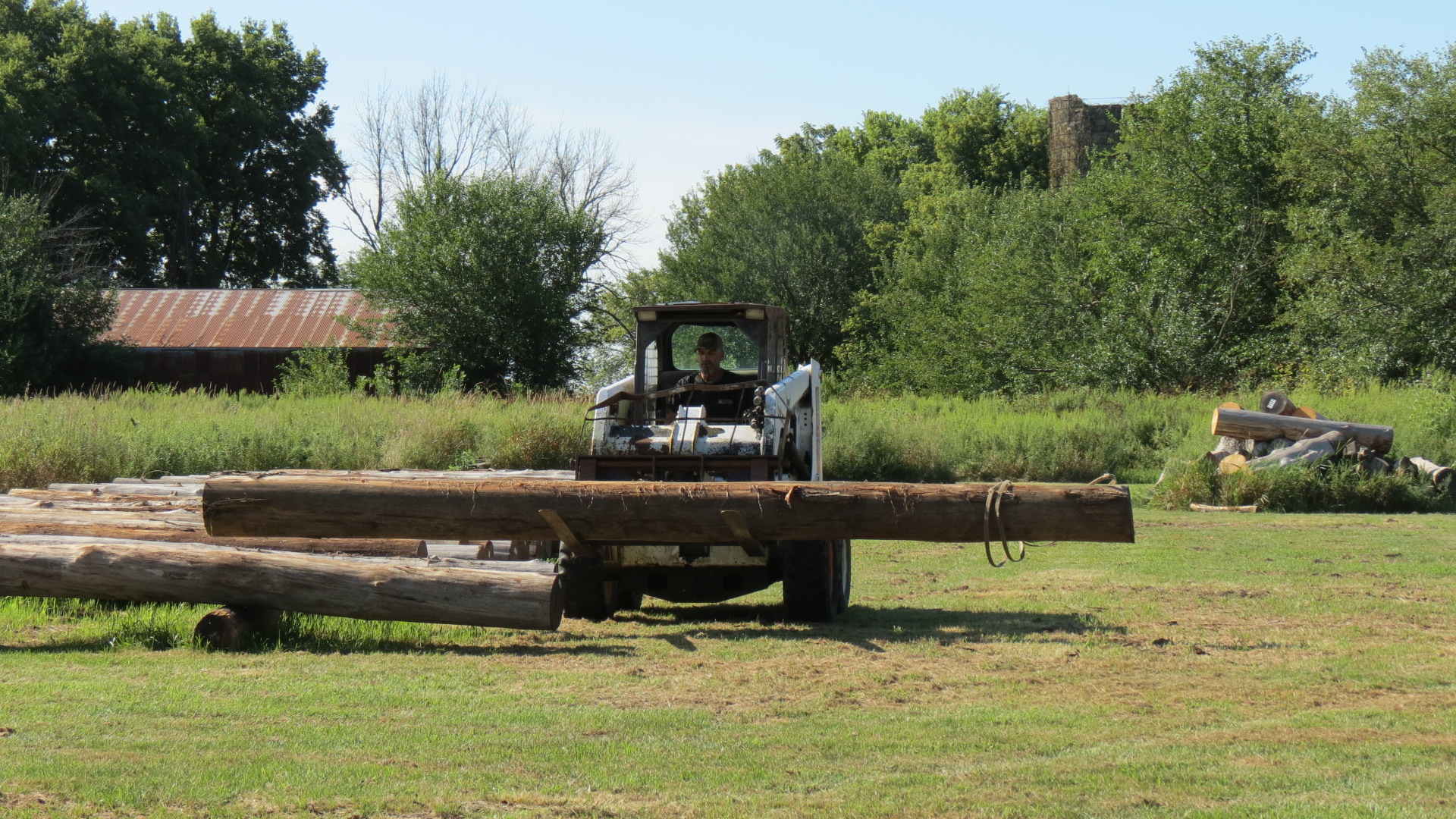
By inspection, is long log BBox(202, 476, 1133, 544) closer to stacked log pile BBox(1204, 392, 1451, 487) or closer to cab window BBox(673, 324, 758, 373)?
cab window BBox(673, 324, 758, 373)

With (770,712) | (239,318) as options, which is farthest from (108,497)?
(239,318)

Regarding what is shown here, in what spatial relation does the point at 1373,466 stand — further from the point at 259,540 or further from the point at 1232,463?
the point at 259,540

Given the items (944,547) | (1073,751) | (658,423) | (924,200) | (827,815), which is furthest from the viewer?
(924,200)

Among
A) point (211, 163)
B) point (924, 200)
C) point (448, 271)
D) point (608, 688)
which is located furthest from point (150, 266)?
point (608, 688)

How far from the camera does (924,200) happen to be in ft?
180

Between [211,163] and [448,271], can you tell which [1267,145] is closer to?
[448,271]

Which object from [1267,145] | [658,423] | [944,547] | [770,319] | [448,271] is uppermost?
[1267,145]

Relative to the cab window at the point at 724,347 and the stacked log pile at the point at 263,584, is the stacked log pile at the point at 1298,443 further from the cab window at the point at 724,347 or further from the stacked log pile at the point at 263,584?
the stacked log pile at the point at 263,584

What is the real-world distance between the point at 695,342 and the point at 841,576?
2.66 meters

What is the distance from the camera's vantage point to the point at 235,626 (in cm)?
881

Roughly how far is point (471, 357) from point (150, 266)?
2168 cm

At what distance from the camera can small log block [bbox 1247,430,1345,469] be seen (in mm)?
20984

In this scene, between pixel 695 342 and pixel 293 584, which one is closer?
pixel 293 584

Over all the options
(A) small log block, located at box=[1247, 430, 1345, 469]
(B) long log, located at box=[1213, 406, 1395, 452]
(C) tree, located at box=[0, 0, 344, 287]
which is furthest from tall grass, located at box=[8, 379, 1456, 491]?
(C) tree, located at box=[0, 0, 344, 287]
